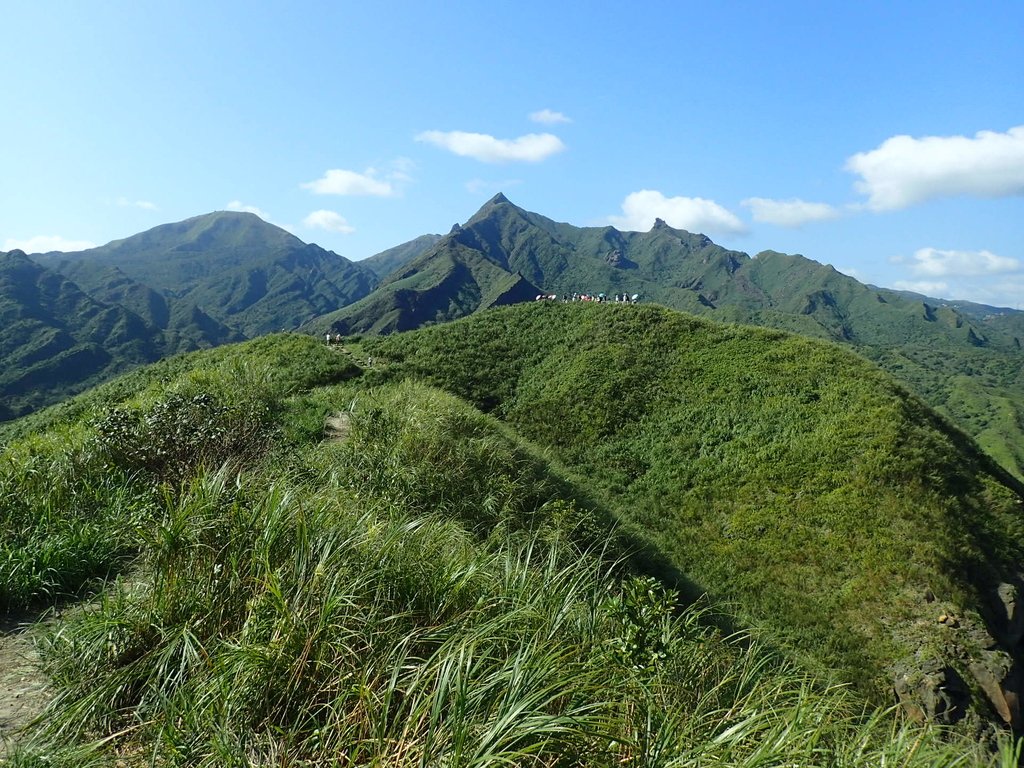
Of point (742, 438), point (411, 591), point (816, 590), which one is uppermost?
point (411, 591)

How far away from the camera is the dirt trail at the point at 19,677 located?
3246mm

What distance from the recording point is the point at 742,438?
20.1 meters

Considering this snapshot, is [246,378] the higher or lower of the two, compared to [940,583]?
higher

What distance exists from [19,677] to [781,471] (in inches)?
726

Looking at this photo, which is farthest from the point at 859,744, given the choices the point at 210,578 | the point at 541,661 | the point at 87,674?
the point at 87,674

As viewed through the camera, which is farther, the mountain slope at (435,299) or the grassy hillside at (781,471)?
the mountain slope at (435,299)

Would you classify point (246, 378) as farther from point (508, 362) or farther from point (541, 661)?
point (508, 362)

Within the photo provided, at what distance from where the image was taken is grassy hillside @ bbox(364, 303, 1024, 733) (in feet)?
42.0

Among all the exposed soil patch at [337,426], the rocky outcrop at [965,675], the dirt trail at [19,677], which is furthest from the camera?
the exposed soil patch at [337,426]

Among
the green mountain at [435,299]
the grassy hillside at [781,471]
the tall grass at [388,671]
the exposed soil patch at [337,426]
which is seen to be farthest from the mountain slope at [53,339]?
the tall grass at [388,671]

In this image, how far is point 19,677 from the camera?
12.0ft

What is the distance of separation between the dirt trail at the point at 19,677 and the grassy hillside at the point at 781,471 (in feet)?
37.8

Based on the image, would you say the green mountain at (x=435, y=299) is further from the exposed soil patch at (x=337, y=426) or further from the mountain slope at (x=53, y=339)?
the exposed soil patch at (x=337, y=426)

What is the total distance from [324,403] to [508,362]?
13.8 metres
